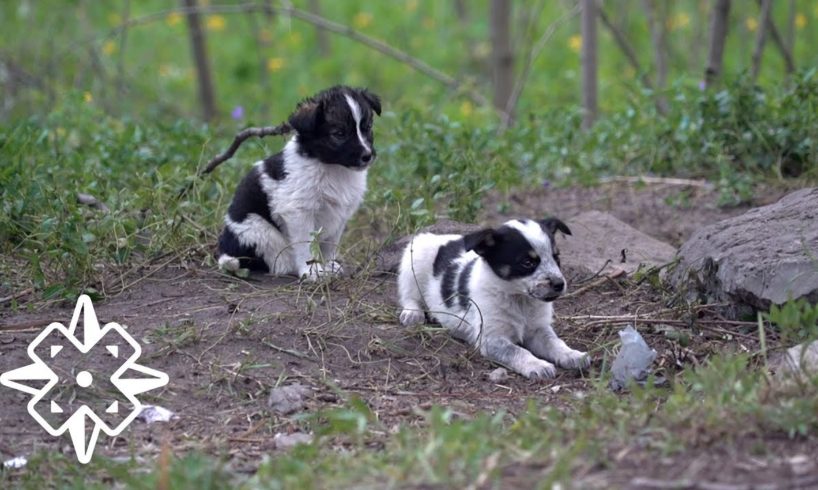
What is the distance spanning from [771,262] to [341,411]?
248 centimetres

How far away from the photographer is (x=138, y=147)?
8773 mm

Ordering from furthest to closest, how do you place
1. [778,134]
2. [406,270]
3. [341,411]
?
1. [778,134]
2. [406,270]
3. [341,411]

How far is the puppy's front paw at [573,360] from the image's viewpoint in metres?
5.80

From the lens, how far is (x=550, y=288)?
5.81 meters

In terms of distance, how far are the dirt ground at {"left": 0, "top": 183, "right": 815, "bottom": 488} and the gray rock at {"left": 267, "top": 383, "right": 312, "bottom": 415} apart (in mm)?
45

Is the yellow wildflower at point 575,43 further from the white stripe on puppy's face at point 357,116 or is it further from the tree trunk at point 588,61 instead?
the white stripe on puppy's face at point 357,116

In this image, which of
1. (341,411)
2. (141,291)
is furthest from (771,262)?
(141,291)

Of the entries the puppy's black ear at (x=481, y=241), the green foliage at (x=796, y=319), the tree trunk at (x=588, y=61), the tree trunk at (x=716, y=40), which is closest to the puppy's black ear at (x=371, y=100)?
the puppy's black ear at (x=481, y=241)

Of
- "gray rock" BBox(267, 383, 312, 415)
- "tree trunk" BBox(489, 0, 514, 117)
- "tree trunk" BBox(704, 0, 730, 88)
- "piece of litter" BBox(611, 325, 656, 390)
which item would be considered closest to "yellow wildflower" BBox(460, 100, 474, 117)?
"tree trunk" BBox(489, 0, 514, 117)

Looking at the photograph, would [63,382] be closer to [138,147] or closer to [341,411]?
[341,411]

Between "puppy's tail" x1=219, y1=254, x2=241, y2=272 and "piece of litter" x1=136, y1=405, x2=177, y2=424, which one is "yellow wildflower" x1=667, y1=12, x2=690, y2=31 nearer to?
"puppy's tail" x1=219, y1=254, x2=241, y2=272

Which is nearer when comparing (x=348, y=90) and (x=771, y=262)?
(x=771, y=262)

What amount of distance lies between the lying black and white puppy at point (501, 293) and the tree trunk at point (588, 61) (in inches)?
181

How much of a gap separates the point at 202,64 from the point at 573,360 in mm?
8553
